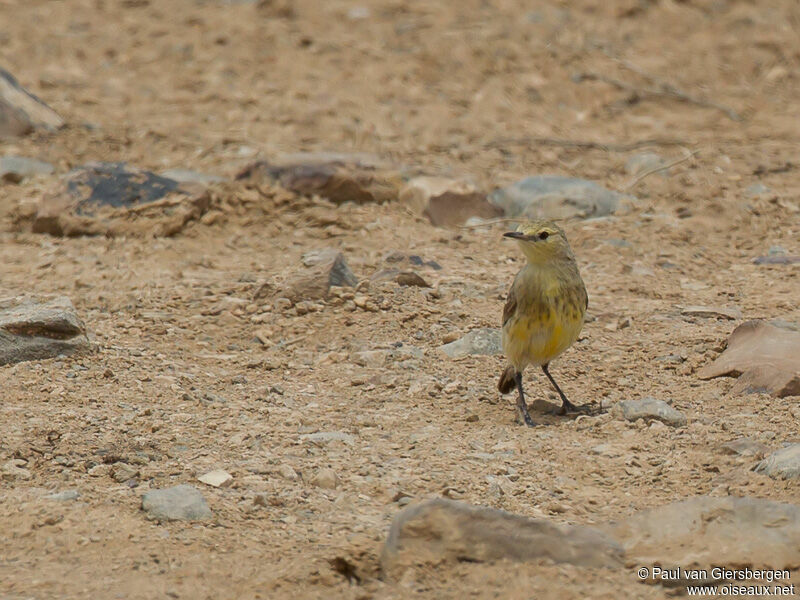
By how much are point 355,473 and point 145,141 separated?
578cm

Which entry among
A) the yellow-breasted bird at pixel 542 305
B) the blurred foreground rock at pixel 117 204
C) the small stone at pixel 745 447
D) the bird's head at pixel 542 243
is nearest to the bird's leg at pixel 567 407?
the yellow-breasted bird at pixel 542 305

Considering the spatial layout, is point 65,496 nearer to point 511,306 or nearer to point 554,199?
point 511,306

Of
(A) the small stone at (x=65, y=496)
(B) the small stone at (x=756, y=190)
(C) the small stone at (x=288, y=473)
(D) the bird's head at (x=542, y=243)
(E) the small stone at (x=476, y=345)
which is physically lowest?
(B) the small stone at (x=756, y=190)

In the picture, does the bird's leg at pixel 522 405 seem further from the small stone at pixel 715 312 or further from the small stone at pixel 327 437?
the small stone at pixel 715 312

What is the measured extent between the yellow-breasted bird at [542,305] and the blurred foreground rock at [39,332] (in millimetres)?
2336

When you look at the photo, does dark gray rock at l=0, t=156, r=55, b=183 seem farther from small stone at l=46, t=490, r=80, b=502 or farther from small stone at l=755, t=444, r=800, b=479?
small stone at l=755, t=444, r=800, b=479

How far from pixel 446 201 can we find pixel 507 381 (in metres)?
2.97

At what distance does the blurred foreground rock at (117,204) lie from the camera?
28.7 feet

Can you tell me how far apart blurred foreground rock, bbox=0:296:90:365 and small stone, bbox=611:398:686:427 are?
289 cm

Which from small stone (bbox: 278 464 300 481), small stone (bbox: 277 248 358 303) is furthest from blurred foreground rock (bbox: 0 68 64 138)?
small stone (bbox: 278 464 300 481)

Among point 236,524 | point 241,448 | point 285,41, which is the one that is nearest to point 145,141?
point 285,41

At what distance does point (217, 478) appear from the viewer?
5137 mm

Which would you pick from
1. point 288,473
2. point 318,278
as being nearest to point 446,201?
point 318,278

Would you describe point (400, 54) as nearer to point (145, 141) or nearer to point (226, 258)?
point (145, 141)
